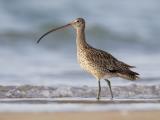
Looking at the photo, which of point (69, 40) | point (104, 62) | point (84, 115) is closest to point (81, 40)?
point (104, 62)

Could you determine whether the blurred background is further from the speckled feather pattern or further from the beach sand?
the beach sand

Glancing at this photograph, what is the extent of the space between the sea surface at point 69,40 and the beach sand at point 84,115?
2393 mm

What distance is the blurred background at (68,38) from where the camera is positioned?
14836 millimetres

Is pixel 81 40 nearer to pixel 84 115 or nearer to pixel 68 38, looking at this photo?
pixel 84 115

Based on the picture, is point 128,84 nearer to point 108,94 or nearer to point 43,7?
point 108,94

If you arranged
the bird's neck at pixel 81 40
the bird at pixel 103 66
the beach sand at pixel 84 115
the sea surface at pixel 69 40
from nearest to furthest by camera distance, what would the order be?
the beach sand at pixel 84 115 < the bird at pixel 103 66 < the bird's neck at pixel 81 40 < the sea surface at pixel 69 40

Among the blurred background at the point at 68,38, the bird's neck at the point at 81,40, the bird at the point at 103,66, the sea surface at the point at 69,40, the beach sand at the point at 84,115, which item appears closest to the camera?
the beach sand at the point at 84,115

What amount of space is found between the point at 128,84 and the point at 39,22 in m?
7.42

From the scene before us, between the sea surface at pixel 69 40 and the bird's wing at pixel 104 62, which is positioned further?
the sea surface at pixel 69 40

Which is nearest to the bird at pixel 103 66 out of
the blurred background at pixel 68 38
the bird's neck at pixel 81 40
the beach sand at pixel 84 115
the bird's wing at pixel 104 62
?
the bird's wing at pixel 104 62

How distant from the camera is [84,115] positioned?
10.5 m

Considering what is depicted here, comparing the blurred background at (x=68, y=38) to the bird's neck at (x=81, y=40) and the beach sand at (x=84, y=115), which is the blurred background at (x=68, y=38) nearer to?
the bird's neck at (x=81, y=40)

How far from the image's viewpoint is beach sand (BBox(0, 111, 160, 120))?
10227mm

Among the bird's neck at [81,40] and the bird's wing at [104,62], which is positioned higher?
the bird's neck at [81,40]
